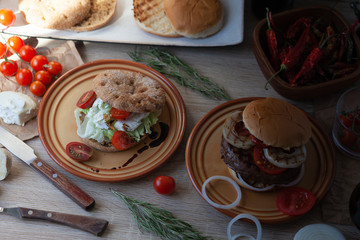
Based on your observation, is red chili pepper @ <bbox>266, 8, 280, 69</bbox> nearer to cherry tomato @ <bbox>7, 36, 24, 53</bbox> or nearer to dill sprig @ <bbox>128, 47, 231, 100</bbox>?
dill sprig @ <bbox>128, 47, 231, 100</bbox>

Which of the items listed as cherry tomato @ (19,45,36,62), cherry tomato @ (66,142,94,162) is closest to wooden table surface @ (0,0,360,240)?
cherry tomato @ (66,142,94,162)

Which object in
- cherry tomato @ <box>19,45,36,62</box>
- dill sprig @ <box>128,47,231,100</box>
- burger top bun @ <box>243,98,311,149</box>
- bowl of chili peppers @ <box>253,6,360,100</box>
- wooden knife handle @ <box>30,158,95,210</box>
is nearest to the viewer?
burger top bun @ <box>243,98,311,149</box>

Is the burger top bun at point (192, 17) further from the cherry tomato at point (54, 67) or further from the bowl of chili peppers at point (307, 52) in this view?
the cherry tomato at point (54, 67)

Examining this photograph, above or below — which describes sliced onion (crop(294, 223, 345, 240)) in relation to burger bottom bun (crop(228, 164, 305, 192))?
below

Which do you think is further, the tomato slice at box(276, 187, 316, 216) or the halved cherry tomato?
the halved cherry tomato

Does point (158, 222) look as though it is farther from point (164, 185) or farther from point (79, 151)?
point (79, 151)

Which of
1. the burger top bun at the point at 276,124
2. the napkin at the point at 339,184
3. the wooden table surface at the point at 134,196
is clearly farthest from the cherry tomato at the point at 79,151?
the napkin at the point at 339,184

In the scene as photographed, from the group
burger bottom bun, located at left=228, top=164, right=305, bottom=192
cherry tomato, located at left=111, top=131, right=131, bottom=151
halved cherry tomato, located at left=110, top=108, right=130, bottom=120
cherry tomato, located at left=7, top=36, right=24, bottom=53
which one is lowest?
burger bottom bun, located at left=228, top=164, right=305, bottom=192

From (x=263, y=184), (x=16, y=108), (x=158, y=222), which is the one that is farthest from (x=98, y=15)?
(x=263, y=184)
